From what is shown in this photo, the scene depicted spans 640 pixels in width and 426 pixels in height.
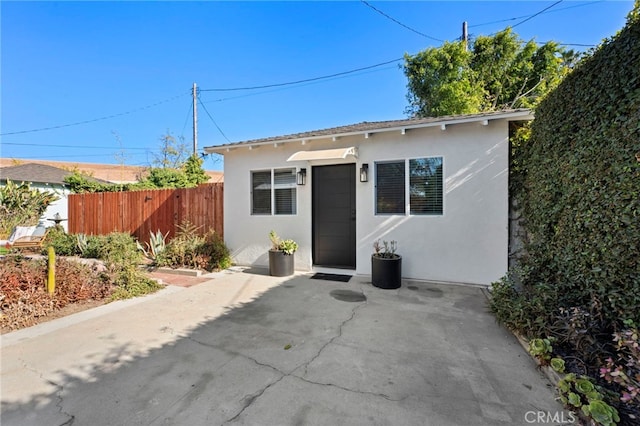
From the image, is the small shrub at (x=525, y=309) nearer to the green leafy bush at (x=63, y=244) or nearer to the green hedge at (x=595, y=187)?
the green hedge at (x=595, y=187)

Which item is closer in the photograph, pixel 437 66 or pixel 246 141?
pixel 246 141

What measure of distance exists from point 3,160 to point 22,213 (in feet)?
59.4

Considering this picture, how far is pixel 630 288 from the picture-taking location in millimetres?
2480

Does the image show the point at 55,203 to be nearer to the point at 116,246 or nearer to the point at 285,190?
the point at 116,246

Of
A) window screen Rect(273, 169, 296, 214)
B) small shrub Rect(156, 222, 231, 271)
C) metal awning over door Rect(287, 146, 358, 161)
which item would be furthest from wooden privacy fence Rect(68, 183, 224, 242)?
metal awning over door Rect(287, 146, 358, 161)

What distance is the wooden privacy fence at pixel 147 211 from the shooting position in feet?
27.8

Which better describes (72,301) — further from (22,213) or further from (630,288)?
(22,213)

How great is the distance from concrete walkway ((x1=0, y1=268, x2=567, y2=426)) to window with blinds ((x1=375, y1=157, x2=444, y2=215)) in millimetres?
2278

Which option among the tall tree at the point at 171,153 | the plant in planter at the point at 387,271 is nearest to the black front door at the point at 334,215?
the plant in planter at the point at 387,271

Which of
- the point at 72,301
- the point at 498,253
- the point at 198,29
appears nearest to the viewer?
the point at 72,301

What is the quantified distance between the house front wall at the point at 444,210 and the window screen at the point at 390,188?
135 millimetres

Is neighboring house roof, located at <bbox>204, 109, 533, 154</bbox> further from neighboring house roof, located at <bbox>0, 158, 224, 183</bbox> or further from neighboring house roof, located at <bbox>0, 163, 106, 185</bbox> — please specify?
neighboring house roof, located at <bbox>0, 158, 224, 183</bbox>

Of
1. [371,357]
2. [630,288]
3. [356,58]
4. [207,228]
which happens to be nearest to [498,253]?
[630,288]

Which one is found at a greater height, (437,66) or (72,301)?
(437,66)
